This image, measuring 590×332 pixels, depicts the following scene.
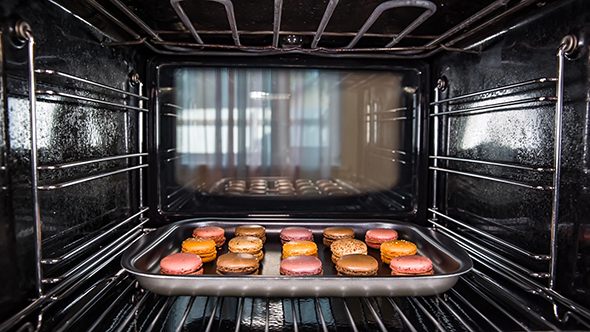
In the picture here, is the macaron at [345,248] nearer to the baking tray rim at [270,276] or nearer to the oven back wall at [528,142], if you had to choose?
the baking tray rim at [270,276]

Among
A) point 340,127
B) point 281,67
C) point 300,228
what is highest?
point 281,67

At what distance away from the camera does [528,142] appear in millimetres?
958

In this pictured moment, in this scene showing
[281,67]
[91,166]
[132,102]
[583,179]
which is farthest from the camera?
[281,67]

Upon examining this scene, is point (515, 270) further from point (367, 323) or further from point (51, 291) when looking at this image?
point (51, 291)

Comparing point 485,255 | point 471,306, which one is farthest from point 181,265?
point 485,255

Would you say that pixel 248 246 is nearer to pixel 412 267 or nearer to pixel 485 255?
pixel 412 267

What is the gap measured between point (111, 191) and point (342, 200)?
845 mm

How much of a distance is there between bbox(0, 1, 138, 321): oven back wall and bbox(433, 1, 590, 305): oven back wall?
116 cm

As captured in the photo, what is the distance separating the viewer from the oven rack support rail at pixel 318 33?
0.90 m

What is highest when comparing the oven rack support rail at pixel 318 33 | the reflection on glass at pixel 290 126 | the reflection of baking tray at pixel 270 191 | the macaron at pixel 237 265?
the oven rack support rail at pixel 318 33

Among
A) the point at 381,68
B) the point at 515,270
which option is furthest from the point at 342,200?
the point at 515,270

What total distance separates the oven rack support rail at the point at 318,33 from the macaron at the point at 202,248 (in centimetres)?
63

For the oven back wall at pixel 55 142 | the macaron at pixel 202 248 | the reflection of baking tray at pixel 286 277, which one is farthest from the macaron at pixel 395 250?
the oven back wall at pixel 55 142

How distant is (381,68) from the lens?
57.0 inches
